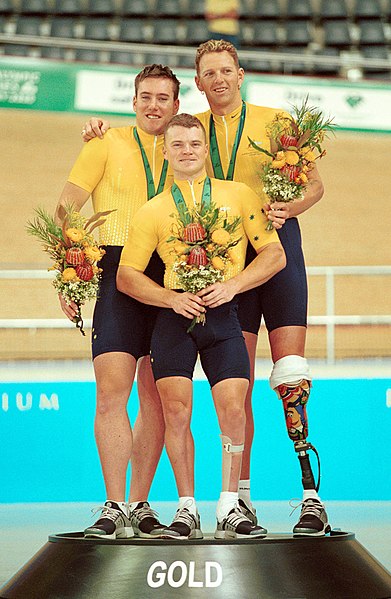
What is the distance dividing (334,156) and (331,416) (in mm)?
4163

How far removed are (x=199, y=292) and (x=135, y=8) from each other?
9.16m

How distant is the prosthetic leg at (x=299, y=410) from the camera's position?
148 inches

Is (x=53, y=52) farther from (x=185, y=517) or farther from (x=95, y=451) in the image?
(x=185, y=517)

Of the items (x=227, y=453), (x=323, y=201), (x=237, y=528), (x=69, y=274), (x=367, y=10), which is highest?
(x=367, y=10)

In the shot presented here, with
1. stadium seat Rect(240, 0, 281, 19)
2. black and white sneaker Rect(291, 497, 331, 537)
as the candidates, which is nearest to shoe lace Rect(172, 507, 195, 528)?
black and white sneaker Rect(291, 497, 331, 537)

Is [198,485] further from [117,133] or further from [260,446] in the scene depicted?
[117,133]

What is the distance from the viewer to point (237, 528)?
346 cm

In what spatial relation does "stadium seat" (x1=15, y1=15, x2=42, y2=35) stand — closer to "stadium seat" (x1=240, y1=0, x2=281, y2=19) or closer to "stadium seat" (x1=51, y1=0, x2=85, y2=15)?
"stadium seat" (x1=51, y1=0, x2=85, y2=15)

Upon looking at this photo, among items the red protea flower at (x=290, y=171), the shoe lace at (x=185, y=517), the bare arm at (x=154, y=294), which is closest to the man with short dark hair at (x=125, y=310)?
the bare arm at (x=154, y=294)

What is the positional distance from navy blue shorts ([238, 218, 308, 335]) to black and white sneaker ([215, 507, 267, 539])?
732mm

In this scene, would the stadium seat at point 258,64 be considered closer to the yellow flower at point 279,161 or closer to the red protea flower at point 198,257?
the yellow flower at point 279,161

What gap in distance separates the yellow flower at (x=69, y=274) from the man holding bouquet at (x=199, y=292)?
0.54ft

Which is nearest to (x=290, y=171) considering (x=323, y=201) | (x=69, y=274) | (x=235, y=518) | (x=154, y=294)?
(x=154, y=294)

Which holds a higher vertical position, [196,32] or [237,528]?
[196,32]
